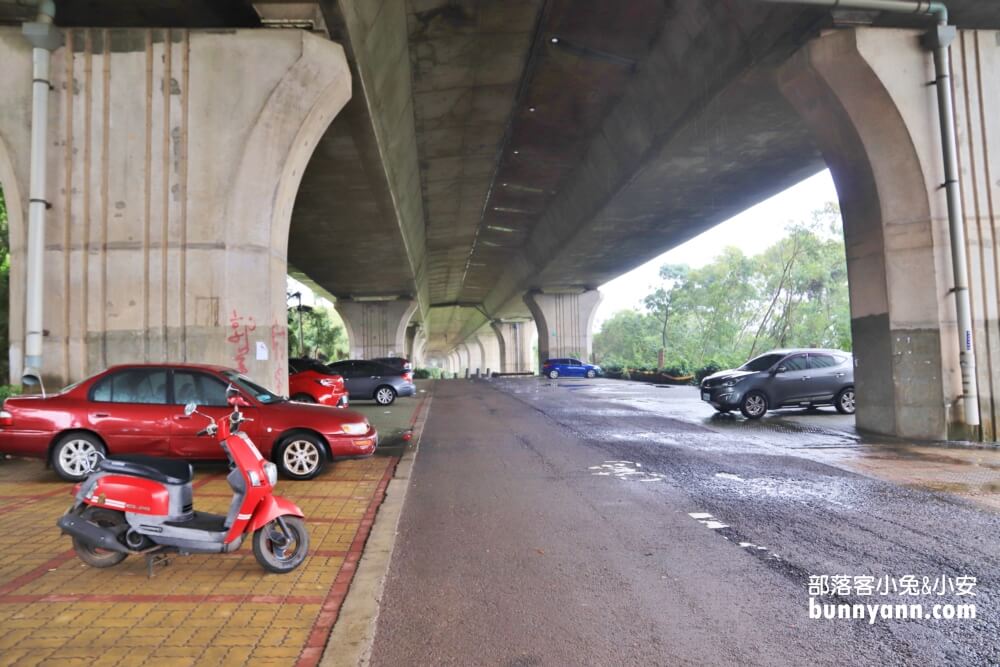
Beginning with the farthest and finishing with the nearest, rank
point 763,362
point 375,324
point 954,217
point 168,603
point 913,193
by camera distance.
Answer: point 375,324
point 763,362
point 913,193
point 954,217
point 168,603

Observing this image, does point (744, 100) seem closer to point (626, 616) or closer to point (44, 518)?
point (626, 616)

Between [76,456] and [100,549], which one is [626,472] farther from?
[76,456]

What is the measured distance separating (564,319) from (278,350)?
3601 cm

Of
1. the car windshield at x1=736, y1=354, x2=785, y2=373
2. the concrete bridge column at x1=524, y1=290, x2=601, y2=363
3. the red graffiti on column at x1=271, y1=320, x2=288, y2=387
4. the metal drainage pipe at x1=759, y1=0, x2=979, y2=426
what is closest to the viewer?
the red graffiti on column at x1=271, y1=320, x2=288, y2=387

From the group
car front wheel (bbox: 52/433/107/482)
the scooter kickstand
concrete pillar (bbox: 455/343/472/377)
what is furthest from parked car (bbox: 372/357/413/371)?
concrete pillar (bbox: 455/343/472/377)

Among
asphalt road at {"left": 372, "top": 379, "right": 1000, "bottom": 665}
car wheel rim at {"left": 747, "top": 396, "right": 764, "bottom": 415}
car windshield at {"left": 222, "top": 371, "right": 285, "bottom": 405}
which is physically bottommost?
asphalt road at {"left": 372, "top": 379, "right": 1000, "bottom": 665}

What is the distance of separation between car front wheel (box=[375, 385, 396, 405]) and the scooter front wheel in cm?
1678

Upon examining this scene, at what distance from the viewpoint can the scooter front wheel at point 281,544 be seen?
457 cm

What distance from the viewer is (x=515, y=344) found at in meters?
67.6

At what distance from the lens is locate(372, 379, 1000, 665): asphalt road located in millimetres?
3475

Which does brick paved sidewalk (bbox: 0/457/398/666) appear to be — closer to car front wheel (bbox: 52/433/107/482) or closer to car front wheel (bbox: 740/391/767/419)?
car front wheel (bbox: 52/433/107/482)

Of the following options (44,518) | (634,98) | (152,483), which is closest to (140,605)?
(152,483)

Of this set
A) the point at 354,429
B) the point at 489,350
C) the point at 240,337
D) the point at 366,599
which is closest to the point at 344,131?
the point at 240,337

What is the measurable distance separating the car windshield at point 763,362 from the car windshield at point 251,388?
1127 centimetres
